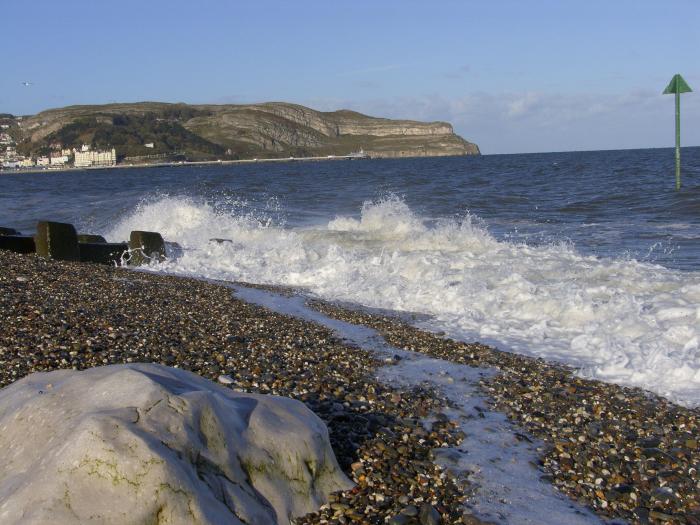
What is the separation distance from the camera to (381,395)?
551 centimetres

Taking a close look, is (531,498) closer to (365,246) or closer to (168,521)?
(168,521)

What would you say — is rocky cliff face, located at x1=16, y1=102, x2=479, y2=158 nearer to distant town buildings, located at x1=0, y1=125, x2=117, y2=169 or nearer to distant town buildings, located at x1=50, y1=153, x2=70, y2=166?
distant town buildings, located at x1=0, y1=125, x2=117, y2=169

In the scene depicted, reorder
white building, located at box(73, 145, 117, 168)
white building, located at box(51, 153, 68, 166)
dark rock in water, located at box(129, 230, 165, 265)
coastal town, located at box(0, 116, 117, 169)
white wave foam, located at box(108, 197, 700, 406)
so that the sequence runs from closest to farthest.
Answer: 1. white wave foam, located at box(108, 197, 700, 406)
2. dark rock in water, located at box(129, 230, 165, 265)
3. white building, located at box(73, 145, 117, 168)
4. coastal town, located at box(0, 116, 117, 169)
5. white building, located at box(51, 153, 68, 166)

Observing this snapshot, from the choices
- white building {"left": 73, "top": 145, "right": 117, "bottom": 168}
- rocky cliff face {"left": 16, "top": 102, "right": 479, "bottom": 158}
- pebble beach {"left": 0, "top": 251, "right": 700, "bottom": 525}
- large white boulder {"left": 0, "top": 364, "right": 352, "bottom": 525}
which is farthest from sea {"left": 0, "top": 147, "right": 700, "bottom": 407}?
rocky cliff face {"left": 16, "top": 102, "right": 479, "bottom": 158}

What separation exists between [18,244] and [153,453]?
10.9m

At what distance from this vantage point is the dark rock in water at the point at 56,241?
A: 1214 centimetres

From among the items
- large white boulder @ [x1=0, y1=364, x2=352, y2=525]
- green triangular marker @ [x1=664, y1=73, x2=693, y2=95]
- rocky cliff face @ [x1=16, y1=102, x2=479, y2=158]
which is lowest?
large white boulder @ [x1=0, y1=364, x2=352, y2=525]

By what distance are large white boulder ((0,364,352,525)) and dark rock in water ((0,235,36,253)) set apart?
9695 millimetres

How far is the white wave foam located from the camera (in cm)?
730

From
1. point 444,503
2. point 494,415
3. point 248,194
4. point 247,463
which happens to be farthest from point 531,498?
point 248,194

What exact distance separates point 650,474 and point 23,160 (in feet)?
502

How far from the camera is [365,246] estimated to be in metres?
16.8

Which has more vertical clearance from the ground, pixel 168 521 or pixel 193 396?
pixel 193 396

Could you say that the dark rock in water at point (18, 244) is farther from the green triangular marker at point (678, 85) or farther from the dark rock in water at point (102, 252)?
the green triangular marker at point (678, 85)
